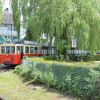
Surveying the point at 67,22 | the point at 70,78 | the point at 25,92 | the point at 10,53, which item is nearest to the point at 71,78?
the point at 70,78

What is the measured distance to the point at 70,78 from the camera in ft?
46.3

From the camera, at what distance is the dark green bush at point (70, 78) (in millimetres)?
12422

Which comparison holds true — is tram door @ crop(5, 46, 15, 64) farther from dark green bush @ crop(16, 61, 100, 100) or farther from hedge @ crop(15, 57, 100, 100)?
dark green bush @ crop(16, 61, 100, 100)

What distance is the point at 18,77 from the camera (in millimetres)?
20609

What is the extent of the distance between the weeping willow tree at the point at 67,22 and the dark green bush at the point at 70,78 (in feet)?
31.2

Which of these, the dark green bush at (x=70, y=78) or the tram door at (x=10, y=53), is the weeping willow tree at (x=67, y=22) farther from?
the dark green bush at (x=70, y=78)

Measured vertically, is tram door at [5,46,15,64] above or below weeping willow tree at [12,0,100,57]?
below

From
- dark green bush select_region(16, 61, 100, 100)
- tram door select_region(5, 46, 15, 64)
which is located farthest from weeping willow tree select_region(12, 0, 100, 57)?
dark green bush select_region(16, 61, 100, 100)

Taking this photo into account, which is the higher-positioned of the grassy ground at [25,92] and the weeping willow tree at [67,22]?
the weeping willow tree at [67,22]

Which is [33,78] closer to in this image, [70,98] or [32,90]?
[32,90]

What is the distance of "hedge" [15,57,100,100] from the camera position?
40.5 feet

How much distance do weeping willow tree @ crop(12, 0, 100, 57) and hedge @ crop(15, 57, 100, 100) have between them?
9.33m

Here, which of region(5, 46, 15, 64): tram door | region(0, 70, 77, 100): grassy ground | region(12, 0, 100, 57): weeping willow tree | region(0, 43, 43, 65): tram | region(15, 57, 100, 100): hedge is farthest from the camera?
region(0, 43, 43, 65): tram

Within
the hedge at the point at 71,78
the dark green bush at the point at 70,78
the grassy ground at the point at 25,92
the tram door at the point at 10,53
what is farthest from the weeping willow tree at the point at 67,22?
the grassy ground at the point at 25,92
